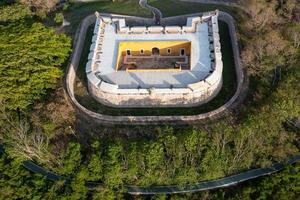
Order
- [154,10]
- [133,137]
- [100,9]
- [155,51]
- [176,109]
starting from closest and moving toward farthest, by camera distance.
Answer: [133,137], [176,109], [155,51], [154,10], [100,9]

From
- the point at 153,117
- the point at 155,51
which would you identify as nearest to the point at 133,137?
the point at 153,117

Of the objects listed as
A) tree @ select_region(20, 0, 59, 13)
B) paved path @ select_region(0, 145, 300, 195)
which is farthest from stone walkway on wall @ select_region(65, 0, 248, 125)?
tree @ select_region(20, 0, 59, 13)

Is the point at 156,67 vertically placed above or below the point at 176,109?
above

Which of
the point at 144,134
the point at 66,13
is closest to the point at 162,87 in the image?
the point at 144,134

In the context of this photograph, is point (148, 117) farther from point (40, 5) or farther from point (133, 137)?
point (40, 5)

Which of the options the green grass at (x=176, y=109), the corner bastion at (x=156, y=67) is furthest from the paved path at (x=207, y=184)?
the corner bastion at (x=156, y=67)

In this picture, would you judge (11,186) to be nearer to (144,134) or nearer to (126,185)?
(126,185)

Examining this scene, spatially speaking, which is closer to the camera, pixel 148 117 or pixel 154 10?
pixel 148 117
